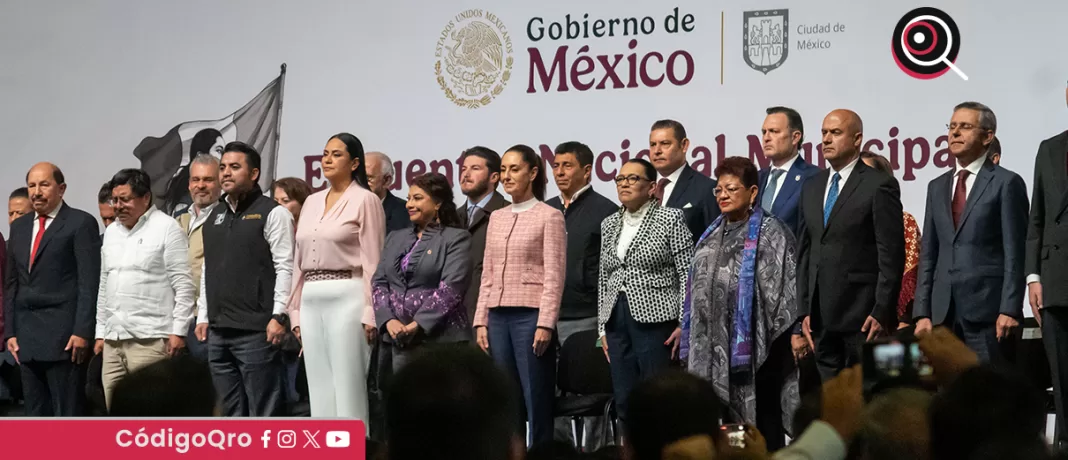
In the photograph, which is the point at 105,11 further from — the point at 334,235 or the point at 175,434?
the point at 175,434

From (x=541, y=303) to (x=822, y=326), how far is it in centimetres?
111

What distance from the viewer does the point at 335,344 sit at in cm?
570

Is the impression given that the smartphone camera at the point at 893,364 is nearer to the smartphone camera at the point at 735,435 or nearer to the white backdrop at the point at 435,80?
the smartphone camera at the point at 735,435

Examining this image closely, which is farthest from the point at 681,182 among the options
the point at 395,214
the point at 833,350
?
the point at 395,214

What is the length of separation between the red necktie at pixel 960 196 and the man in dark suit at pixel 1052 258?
0.97 feet

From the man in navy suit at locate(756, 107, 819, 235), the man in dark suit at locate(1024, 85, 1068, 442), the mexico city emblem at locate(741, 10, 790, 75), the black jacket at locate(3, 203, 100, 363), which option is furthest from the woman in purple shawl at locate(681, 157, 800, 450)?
the black jacket at locate(3, 203, 100, 363)

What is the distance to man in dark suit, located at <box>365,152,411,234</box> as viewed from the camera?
678 centimetres

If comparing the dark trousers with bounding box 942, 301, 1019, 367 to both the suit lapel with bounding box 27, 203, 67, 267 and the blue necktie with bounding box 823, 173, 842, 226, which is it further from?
the suit lapel with bounding box 27, 203, 67, 267

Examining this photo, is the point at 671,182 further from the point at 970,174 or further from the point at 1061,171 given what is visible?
the point at 1061,171

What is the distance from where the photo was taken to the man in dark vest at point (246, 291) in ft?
19.4

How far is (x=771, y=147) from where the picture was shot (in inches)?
237

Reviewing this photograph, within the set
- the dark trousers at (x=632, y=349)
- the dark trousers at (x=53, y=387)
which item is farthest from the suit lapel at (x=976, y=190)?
the dark trousers at (x=53, y=387)

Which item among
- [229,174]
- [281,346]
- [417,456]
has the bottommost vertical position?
[281,346]

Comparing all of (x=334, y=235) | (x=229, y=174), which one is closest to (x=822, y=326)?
(x=334, y=235)
